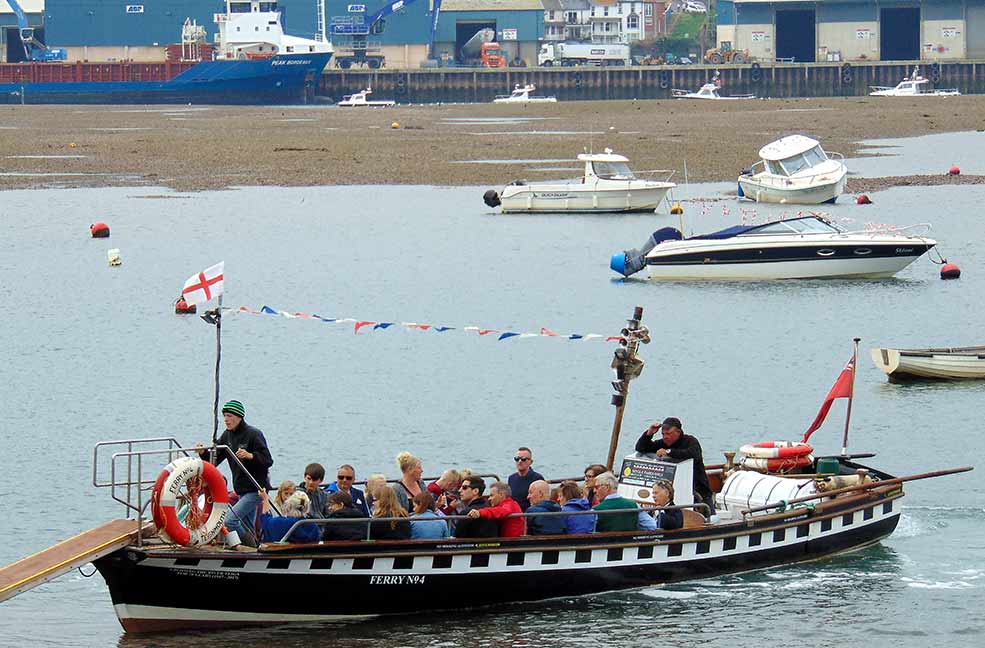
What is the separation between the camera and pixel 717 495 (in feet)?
71.2

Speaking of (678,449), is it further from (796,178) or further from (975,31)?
(975,31)

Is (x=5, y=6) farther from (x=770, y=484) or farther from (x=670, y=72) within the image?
(x=770, y=484)

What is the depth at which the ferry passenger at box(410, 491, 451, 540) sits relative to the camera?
743 inches

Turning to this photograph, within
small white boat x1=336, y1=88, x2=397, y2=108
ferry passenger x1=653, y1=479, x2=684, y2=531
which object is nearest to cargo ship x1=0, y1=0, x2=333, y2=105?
small white boat x1=336, y1=88, x2=397, y2=108

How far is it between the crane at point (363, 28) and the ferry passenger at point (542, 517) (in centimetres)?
16145

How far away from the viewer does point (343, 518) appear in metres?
18.6

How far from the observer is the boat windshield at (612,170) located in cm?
6231

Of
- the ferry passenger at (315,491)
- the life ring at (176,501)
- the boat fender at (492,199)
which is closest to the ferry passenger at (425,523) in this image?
the ferry passenger at (315,491)

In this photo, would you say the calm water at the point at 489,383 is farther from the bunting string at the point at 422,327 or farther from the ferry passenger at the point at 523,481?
the ferry passenger at the point at 523,481

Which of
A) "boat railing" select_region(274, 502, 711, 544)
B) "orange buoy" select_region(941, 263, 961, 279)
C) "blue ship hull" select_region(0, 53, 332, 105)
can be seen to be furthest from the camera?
"blue ship hull" select_region(0, 53, 332, 105)

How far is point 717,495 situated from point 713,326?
17280mm

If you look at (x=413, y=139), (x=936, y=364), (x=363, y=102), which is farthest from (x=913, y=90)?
(x=936, y=364)

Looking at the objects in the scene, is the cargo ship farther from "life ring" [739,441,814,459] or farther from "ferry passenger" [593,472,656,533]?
"ferry passenger" [593,472,656,533]

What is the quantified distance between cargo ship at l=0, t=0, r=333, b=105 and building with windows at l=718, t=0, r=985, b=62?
46.3 m
